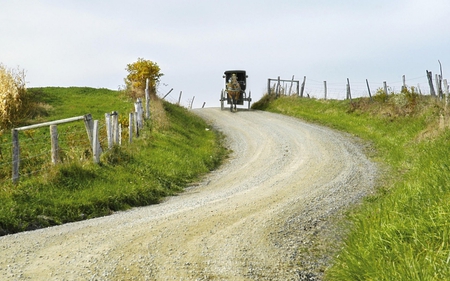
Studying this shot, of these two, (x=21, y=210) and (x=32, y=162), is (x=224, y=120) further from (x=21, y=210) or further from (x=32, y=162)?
(x=21, y=210)

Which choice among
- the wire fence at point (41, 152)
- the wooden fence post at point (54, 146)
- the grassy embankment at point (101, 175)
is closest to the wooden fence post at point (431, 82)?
the grassy embankment at point (101, 175)

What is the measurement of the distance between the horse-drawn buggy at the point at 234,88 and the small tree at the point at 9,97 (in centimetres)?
1472

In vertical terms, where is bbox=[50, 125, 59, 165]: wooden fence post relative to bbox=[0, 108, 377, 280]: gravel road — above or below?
above

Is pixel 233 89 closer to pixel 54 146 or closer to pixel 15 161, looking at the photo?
pixel 54 146

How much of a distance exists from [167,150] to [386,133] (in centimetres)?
1055

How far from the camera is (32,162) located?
13.5 m

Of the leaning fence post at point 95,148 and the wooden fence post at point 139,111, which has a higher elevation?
the wooden fence post at point 139,111

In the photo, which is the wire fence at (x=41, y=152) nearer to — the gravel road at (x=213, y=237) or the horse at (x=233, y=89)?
the gravel road at (x=213, y=237)

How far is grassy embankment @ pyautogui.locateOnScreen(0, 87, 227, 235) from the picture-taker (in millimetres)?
9961

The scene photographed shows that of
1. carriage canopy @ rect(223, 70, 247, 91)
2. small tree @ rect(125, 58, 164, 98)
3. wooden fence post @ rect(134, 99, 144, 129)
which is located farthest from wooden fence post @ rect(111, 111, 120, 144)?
carriage canopy @ rect(223, 70, 247, 91)

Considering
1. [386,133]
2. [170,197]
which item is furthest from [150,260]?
[386,133]

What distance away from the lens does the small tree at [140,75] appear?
3052 cm

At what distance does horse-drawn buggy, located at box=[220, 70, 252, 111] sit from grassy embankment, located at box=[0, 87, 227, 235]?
40.6 feet

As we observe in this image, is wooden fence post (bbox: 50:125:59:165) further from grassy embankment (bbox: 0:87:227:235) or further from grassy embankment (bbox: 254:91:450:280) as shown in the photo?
grassy embankment (bbox: 254:91:450:280)
